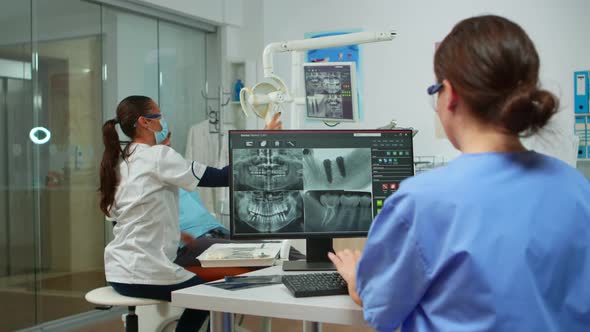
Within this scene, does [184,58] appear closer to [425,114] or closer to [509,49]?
[425,114]

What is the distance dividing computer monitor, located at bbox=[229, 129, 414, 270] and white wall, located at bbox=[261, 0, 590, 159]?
8.59 feet

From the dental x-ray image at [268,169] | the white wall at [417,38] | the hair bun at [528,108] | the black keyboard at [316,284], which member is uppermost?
the white wall at [417,38]

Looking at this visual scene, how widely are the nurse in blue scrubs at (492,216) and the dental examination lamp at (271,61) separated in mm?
1404

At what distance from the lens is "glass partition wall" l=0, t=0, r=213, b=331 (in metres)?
3.65

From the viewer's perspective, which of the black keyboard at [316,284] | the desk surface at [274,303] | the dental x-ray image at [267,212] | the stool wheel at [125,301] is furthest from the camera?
the stool wheel at [125,301]

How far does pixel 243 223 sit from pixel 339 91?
0.82 meters

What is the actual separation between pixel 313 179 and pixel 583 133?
2.84m

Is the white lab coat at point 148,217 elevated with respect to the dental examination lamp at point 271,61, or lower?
lower

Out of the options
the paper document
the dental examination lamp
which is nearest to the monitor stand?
the paper document

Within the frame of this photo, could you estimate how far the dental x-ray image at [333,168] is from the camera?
6.36 feet

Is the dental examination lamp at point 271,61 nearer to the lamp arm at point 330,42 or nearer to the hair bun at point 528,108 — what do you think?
the lamp arm at point 330,42

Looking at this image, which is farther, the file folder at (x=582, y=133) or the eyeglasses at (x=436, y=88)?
the file folder at (x=582, y=133)

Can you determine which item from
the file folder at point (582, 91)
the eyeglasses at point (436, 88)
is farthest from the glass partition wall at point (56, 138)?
the eyeglasses at point (436, 88)

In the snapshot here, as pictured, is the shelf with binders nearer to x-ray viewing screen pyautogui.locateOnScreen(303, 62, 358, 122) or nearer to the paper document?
x-ray viewing screen pyautogui.locateOnScreen(303, 62, 358, 122)
